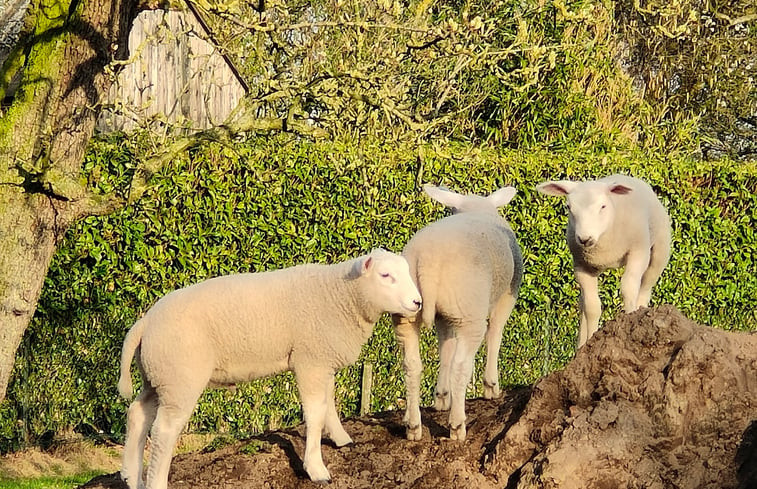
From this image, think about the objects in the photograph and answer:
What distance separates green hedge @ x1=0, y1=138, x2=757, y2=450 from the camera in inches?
401

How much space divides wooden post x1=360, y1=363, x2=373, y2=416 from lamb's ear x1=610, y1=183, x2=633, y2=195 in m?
4.05

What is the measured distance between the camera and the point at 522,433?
20.5 ft

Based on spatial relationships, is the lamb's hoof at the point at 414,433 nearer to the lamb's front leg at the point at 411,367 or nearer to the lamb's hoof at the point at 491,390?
the lamb's front leg at the point at 411,367

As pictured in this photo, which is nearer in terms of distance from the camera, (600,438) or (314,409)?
(600,438)

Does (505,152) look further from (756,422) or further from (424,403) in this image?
(756,422)

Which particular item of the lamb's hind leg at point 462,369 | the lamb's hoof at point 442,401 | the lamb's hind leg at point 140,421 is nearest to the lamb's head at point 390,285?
the lamb's hind leg at point 462,369

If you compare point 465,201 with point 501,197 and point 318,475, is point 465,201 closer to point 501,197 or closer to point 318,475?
point 501,197

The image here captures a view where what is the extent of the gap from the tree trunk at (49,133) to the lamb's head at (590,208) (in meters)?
3.62

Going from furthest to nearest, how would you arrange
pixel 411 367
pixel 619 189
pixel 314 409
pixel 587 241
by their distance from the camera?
pixel 619 189 → pixel 587 241 → pixel 411 367 → pixel 314 409

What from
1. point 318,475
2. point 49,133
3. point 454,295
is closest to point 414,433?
point 318,475

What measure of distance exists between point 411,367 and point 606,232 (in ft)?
6.83

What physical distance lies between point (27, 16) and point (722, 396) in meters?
4.91

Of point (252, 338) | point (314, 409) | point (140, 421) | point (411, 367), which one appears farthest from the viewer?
point (411, 367)

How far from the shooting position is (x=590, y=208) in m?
7.88
